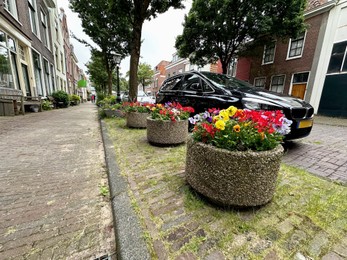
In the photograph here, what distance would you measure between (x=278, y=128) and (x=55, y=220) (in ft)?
7.88

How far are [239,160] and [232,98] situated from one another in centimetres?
214

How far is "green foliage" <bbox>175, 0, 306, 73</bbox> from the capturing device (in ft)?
31.4

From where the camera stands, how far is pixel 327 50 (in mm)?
9820

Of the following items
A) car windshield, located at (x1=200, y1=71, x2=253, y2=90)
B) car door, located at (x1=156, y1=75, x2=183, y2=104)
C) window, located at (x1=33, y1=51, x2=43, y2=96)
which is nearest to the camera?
car windshield, located at (x1=200, y1=71, x2=253, y2=90)

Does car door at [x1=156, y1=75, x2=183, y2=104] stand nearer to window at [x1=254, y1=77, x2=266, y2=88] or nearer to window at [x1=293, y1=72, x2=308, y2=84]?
window at [x1=293, y1=72, x2=308, y2=84]

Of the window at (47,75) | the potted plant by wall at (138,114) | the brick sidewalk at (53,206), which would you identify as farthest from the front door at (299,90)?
the window at (47,75)

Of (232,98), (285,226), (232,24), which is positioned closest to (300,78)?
(232,24)

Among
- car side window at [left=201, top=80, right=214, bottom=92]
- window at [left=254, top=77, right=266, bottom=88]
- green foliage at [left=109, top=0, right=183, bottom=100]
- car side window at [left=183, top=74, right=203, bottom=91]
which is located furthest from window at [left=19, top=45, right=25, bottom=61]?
window at [left=254, top=77, right=266, bottom=88]

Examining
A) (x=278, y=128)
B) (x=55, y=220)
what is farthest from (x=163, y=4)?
(x=55, y=220)

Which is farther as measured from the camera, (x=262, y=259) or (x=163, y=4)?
(x=163, y=4)

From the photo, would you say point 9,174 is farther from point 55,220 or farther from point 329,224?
point 329,224

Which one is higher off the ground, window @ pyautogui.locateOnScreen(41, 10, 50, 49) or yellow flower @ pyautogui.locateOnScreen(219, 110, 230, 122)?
window @ pyautogui.locateOnScreen(41, 10, 50, 49)

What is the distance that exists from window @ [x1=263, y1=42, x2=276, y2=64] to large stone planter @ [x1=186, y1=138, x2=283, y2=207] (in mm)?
14681

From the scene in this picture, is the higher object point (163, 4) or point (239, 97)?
point (163, 4)
